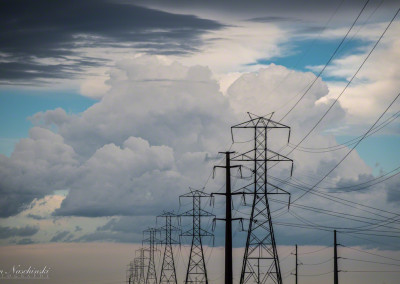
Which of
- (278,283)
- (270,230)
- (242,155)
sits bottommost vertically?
Result: (278,283)

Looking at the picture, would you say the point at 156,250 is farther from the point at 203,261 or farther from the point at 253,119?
the point at 253,119

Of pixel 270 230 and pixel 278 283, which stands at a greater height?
pixel 270 230

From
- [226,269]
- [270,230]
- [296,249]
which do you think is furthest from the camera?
[296,249]

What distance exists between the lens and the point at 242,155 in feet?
221

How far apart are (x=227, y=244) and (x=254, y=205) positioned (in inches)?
291

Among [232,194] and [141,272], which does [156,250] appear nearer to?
[141,272]

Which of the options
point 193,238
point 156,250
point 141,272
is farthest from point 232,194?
point 141,272

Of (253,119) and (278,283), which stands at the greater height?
(253,119)

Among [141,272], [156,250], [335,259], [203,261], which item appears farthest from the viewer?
[141,272]

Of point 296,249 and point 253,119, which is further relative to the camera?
point 296,249

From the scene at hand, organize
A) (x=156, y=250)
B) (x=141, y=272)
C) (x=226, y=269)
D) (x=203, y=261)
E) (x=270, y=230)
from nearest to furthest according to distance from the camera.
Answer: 1. (x=270, y=230)
2. (x=226, y=269)
3. (x=203, y=261)
4. (x=156, y=250)
5. (x=141, y=272)

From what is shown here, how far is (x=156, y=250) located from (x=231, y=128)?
90.0 m

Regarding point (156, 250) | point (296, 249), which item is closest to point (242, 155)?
point (296, 249)

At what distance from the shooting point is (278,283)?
64938mm
